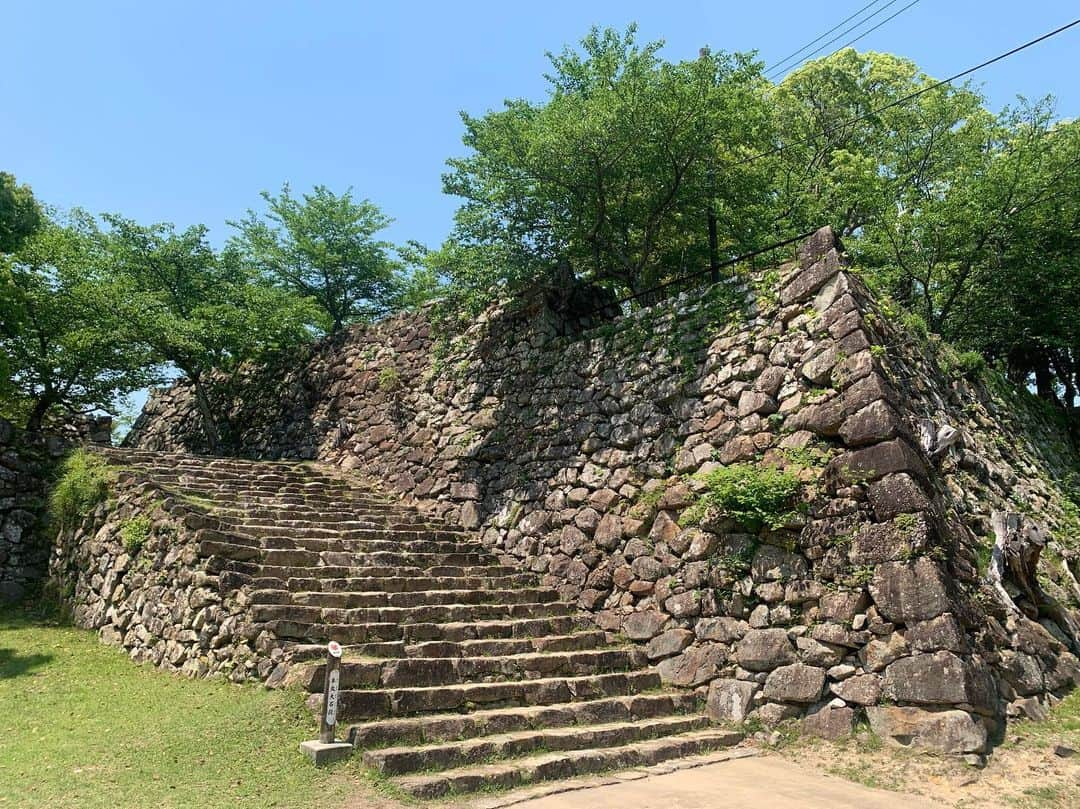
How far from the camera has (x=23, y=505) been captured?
991 cm

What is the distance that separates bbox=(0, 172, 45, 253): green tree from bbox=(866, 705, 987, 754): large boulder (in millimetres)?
19385

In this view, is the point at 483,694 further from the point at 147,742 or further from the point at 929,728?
the point at 929,728

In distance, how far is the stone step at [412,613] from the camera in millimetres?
6520

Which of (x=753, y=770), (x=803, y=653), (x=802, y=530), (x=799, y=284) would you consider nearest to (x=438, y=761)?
(x=753, y=770)

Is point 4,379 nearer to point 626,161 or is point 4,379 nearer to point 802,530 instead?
point 626,161

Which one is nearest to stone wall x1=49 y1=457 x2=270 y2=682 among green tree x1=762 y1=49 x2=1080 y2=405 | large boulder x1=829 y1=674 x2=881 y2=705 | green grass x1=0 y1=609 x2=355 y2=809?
green grass x1=0 y1=609 x2=355 y2=809

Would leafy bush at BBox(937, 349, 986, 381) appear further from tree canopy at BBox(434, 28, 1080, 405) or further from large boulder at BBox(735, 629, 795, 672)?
large boulder at BBox(735, 629, 795, 672)

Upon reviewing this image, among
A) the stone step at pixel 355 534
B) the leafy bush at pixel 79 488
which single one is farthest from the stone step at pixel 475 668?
the leafy bush at pixel 79 488

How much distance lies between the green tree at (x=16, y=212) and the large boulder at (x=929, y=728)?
19385 millimetres

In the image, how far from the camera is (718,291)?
8.70 meters

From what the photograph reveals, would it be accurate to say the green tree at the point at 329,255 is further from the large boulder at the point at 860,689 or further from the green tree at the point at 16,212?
the large boulder at the point at 860,689

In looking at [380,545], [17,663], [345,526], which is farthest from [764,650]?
[17,663]

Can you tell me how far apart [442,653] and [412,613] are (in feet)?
2.49

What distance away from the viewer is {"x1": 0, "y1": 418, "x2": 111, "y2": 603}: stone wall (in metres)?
9.49
